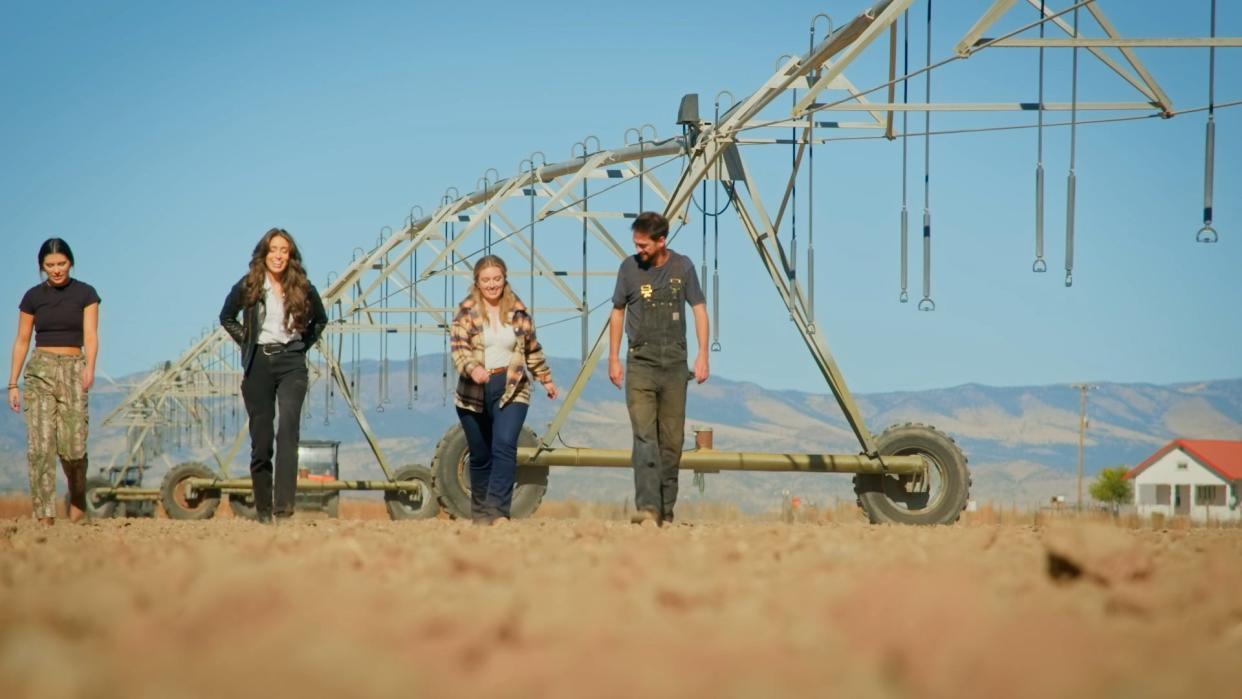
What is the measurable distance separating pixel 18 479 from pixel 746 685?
161 m

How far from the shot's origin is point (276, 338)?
10148mm

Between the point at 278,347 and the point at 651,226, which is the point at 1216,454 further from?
the point at 278,347

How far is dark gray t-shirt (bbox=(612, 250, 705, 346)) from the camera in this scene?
33.6 ft

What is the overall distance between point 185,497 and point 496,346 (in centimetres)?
1418

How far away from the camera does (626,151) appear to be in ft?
65.8

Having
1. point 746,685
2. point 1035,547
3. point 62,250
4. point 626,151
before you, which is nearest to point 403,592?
point 746,685

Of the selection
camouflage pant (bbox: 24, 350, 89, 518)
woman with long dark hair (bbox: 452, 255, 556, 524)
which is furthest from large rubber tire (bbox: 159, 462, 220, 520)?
woman with long dark hair (bbox: 452, 255, 556, 524)

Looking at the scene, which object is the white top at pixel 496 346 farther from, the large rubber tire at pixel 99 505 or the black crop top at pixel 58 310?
the large rubber tire at pixel 99 505

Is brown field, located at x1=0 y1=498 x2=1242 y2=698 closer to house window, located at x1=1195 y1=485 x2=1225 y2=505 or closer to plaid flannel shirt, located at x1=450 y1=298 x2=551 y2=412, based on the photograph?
plaid flannel shirt, located at x1=450 y1=298 x2=551 y2=412

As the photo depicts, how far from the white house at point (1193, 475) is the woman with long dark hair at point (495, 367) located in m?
78.5

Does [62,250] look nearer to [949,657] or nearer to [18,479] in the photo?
[949,657]

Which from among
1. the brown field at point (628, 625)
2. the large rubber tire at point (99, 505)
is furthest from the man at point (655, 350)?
the large rubber tire at point (99, 505)

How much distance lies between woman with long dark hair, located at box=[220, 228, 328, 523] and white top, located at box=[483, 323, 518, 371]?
3.52 ft

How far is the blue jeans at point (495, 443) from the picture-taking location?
32.3 feet
